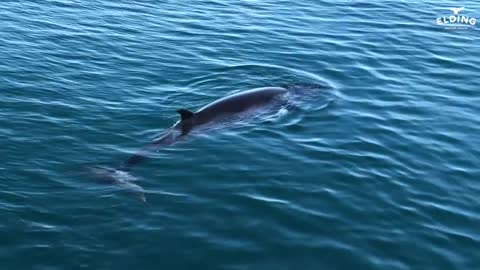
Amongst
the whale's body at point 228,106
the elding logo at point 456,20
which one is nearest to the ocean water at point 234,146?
the whale's body at point 228,106

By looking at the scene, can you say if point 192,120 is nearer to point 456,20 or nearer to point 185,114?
point 185,114

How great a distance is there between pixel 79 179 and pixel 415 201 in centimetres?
725

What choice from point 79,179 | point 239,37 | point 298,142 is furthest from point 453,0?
point 79,179

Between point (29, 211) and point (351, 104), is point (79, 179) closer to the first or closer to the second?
point (29, 211)

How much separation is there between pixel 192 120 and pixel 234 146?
1.36 meters

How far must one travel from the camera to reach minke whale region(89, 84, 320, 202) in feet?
50.4

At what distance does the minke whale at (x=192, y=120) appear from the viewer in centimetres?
1537

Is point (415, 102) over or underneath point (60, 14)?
underneath

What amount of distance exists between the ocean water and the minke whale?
267mm

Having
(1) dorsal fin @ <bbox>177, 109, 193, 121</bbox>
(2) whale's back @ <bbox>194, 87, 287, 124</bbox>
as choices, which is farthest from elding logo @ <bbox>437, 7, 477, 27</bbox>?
(1) dorsal fin @ <bbox>177, 109, 193, 121</bbox>

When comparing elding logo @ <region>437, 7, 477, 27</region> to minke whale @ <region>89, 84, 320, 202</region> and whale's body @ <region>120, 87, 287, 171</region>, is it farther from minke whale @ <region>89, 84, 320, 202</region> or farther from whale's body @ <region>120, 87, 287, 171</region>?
whale's body @ <region>120, 87, 287, 171</region>

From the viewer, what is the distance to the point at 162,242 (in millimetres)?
13328

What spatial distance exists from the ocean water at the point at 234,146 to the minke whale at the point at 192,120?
0.27 meters

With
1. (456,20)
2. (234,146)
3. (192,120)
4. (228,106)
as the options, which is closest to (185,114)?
(192,120)
